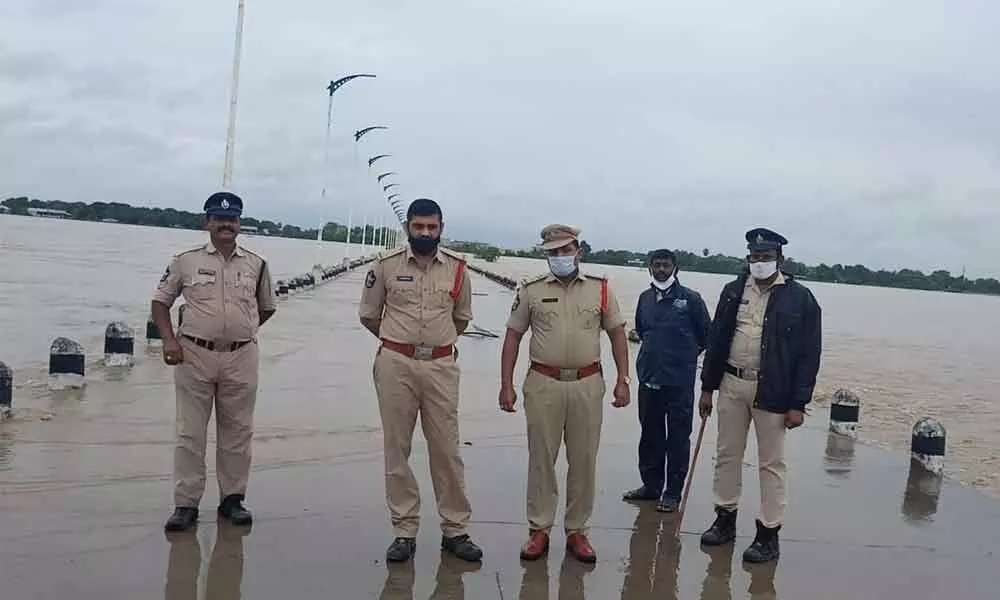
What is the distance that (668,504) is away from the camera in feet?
23.7

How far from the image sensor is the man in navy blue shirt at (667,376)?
7336 millimetres

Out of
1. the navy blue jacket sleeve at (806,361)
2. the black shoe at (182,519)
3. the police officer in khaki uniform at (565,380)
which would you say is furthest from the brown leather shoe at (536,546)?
the black shoe at (182,519)

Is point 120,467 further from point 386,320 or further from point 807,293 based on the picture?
point 807,293

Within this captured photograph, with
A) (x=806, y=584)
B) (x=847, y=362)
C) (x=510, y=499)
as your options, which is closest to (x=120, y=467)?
(x=510, y=499)

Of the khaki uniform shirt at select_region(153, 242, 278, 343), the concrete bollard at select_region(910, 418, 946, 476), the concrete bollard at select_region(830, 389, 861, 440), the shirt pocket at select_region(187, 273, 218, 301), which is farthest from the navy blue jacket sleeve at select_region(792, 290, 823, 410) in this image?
the concrete bollard at select_region(830, 389, 861, 440)

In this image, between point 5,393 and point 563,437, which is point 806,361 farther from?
point 5,393

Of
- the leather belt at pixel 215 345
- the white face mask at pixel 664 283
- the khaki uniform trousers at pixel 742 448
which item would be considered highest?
the white face mask at pixel 664 283

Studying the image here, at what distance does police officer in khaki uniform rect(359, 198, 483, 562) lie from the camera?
18.5ft

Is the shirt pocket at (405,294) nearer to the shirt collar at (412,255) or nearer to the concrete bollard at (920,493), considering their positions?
the shirt collar at (412,255)

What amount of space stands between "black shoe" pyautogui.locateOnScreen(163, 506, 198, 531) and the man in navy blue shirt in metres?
3.39

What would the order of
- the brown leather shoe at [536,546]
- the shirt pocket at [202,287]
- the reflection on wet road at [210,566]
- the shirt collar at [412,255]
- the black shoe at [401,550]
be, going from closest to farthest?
the reflection on wet road at [210,566] → the black shoe at [401,550] → the shirt collar at [412,255] → the brown leather shoe at [536,546] → the shirt pocket at [202,287]

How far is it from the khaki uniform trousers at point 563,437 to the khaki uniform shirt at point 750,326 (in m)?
1.08

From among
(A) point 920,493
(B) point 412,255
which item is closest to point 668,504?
(A) point 920,493

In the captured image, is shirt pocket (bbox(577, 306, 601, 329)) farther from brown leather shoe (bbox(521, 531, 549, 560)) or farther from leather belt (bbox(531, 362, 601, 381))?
brown leather shoe (bbox(521, 531, 549, 560))
